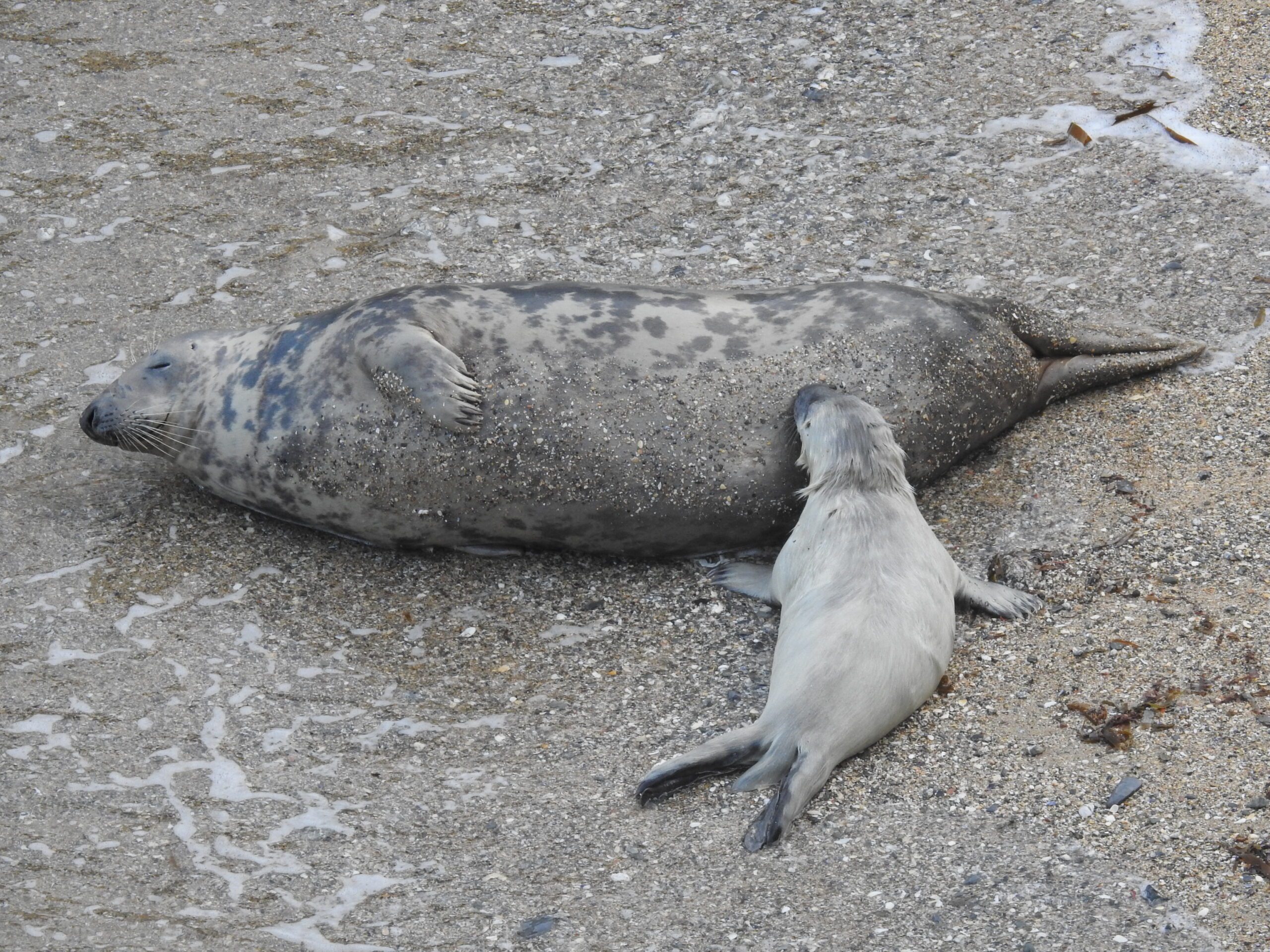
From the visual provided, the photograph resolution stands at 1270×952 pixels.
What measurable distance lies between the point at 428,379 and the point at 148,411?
112cm

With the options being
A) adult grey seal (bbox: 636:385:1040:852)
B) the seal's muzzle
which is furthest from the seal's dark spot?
the seal's muzzle

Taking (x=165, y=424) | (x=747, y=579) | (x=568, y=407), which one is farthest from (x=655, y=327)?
(x=165, y=424)

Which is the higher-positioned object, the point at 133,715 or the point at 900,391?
the point at 900,391

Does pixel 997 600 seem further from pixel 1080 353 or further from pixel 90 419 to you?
pixel 90 419

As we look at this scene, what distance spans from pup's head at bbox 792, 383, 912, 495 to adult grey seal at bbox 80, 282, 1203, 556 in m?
0.13

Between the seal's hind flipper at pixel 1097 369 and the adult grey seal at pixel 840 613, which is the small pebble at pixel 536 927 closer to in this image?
the adult grey seal at pixel 840 613

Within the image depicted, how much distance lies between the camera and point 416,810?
11.4ft

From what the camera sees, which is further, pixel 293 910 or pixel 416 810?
pixel 416 810

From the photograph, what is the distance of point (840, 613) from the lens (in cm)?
357

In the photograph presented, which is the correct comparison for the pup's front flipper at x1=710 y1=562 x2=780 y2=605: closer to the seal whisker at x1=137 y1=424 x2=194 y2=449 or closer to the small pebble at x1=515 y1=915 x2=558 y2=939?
the small pebble at x1=515 y1=915 x2=558 y2=939

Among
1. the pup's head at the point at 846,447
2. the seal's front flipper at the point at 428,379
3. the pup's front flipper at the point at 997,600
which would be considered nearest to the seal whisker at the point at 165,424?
the seal's front flipper at the point at 428,379

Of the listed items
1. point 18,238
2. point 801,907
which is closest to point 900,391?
point 801,907

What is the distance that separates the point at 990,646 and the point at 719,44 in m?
3.77

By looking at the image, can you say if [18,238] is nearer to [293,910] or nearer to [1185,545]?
[293,910]
